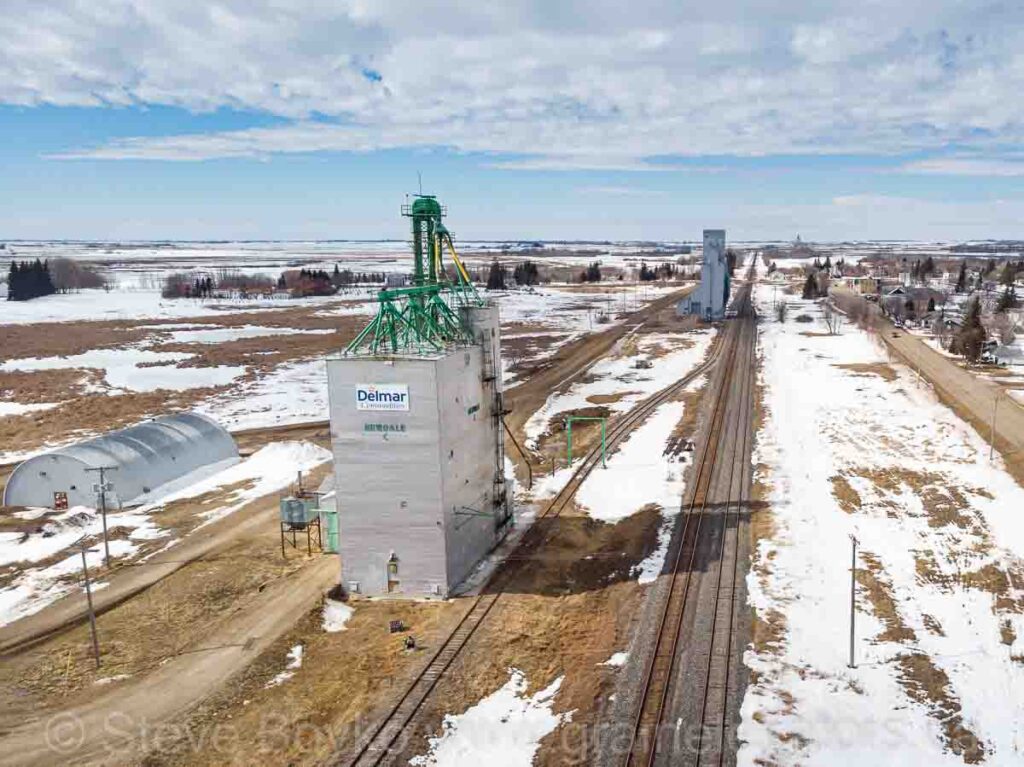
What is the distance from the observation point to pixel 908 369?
68125mm

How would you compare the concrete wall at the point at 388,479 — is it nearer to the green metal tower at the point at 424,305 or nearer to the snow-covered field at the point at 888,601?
the green metal tower at the point at 424,305

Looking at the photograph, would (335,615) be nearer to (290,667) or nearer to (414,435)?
(290,667)

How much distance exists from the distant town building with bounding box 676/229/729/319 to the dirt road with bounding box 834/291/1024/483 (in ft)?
89.8

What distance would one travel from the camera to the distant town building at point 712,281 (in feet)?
358

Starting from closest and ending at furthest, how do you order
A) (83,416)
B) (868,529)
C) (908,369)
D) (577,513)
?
(868,529), (577,513), (83,416), (908,369)

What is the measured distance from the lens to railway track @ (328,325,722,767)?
17.1 metres

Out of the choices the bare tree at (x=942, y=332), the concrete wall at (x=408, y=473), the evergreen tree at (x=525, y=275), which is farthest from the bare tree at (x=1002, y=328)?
the evergreen tree at (x=525, y=275)

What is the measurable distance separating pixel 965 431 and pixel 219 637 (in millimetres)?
42636

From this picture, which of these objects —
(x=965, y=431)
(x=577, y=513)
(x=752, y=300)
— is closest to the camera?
(x=577, y=513)

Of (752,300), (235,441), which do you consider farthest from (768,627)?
(752,300)

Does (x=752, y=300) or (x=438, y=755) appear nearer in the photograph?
(x=438, y=755)

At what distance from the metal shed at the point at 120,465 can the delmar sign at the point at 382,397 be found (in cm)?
1857

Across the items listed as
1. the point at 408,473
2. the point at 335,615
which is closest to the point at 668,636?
the point at 408,473

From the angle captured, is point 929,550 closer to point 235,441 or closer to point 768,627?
point 768,627
